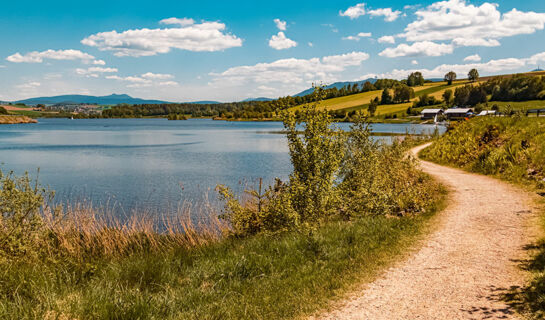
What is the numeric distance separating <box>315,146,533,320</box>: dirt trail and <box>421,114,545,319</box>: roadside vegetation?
389 millimetres

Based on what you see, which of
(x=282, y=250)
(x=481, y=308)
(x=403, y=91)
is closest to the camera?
(x=481, y=308)

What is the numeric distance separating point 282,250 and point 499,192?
12155 mm

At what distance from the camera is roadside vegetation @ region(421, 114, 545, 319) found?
24.6ft

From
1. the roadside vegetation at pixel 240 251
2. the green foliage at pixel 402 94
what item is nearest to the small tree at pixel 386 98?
the green foliage at pixel 402 94

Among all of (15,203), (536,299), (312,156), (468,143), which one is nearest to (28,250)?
(15,203)

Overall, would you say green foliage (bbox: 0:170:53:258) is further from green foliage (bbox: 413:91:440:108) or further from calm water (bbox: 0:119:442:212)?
green foliage (bbox: 413:91:440:108)

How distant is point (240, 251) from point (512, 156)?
1857 centimetres

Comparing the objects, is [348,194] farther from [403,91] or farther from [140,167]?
[403,91]

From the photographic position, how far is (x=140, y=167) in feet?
132

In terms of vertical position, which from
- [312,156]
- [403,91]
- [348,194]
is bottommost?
[348,194]

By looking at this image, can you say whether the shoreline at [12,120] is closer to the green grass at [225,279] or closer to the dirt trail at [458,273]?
the green grass at [225,279]

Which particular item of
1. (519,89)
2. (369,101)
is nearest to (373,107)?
(369,101)

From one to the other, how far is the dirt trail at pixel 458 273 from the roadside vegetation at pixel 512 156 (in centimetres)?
39

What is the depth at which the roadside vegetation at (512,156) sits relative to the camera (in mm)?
7512
